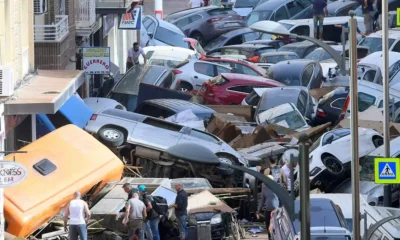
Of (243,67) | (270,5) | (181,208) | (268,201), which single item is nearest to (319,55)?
(243,67)

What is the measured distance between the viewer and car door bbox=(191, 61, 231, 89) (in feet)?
132

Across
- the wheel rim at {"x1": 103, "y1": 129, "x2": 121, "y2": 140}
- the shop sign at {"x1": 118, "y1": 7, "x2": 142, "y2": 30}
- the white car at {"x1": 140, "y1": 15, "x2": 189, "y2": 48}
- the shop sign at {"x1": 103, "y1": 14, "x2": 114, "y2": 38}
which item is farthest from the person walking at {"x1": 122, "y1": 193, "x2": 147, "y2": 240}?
→ the white car at {"x1": 140, "y1": 15, "x2": 189, "y2": 48}

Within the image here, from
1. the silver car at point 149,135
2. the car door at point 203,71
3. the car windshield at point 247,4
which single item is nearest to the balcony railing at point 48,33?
the silver car at point 149,135

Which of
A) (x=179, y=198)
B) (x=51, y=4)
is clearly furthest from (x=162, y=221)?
(x=51, y=4)

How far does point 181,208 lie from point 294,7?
33186 millimetres

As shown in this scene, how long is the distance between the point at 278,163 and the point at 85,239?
6914 millimetres

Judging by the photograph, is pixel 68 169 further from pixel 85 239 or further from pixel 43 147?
pixel 85 239

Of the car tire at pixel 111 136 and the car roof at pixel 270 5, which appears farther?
the car roof at pixel 270 5

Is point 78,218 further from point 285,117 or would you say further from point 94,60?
point 94,60

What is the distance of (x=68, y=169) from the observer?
2447 centimetres

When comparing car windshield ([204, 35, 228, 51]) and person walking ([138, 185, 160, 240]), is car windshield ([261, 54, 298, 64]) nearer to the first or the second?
car windshield ([204, 35, 228, 51])

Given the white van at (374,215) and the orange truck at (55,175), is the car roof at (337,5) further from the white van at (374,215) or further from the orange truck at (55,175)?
the white van at (374,215)

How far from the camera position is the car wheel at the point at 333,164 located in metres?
26.4

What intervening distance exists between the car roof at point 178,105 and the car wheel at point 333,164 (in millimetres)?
6885
